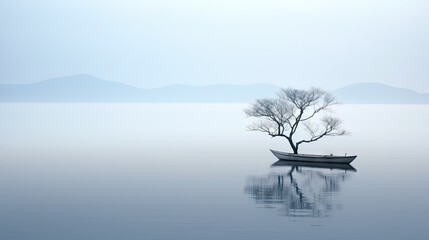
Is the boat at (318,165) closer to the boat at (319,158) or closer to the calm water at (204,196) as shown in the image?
the boat at (319,158)

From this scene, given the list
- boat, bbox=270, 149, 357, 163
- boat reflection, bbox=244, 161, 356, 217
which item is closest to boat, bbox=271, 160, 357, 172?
boat reflection, bbox=244, 161, 356, 217

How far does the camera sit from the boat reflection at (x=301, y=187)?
3998cm

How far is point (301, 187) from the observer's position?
49.6m

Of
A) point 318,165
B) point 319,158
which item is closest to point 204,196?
point 318,165

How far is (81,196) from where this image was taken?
4356 cm

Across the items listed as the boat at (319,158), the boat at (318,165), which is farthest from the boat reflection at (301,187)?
the boat at (319,158)

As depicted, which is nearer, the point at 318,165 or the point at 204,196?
the point at 204,196

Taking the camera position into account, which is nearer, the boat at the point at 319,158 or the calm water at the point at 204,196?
the calm water at the point at 204,196

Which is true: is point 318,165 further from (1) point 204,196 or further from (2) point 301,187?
(1) point 204,196

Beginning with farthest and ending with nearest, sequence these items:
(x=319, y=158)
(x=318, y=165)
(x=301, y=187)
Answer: (x=319, y=158), (x=318, y=165), (x=301, y=187)

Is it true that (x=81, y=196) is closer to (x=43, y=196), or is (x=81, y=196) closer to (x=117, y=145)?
(x=43, y=196)

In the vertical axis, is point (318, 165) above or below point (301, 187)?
above

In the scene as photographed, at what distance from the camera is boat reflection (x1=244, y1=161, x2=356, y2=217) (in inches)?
1574

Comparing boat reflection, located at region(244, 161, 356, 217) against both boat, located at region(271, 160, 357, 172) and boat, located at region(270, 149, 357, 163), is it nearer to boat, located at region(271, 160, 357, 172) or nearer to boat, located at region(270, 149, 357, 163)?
boat, located at region(271, 160, 357, 172)
